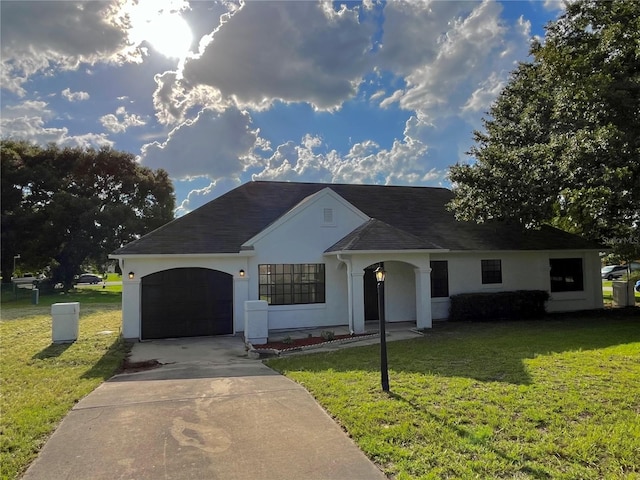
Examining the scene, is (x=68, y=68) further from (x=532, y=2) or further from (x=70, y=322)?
(x=532, y=2)

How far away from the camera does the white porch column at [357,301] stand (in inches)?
500

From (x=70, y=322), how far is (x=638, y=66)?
17.7 m

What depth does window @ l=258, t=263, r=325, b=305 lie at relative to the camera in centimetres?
1399

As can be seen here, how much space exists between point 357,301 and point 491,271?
680cm

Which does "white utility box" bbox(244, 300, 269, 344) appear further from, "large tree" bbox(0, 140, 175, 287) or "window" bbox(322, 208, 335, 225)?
"large tree" bbox(0, 140, 175, 287)

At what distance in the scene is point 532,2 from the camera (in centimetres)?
1334

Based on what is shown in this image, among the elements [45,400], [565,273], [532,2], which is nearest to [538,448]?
[45,400]

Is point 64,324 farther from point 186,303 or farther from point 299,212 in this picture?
point 299,212

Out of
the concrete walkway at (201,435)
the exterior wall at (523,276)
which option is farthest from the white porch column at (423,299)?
the concrete walkway at (201,435)

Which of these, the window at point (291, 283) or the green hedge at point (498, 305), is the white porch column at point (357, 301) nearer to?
the window at point (291, 283)

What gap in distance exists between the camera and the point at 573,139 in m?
11.8

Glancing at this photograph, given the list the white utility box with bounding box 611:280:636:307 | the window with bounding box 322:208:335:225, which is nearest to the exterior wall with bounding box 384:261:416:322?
the window with bounding box 322:208:335:225

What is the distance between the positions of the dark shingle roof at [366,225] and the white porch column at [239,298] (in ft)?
3.54

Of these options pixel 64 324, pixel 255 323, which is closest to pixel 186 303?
pixel 255 323
